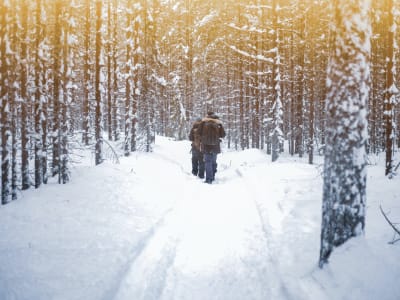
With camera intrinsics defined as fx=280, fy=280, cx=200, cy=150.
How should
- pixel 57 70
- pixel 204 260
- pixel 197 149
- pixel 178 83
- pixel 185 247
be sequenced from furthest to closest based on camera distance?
pixel 178 83
pixel 197 149
pixel 57 70
pixel 185 247
pixel 204 260

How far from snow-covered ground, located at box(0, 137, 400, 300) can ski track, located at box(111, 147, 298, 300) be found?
0.02 m

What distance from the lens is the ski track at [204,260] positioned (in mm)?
3514

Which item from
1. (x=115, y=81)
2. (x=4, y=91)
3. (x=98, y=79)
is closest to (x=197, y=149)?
(x=98, y=79)

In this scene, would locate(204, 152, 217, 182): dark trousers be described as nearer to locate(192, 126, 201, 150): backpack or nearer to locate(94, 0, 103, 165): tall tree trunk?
locate(192, 126, 201, 150): backpack

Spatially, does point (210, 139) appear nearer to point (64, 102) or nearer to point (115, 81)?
point (64, 102)

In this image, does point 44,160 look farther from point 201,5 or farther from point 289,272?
point 201,5

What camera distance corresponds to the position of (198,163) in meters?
12.3

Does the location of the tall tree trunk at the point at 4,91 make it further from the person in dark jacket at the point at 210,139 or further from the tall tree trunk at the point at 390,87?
the tall tree trunk at the point at 390,87

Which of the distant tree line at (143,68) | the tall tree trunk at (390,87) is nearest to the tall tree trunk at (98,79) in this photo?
the distant tree line at (143,68)

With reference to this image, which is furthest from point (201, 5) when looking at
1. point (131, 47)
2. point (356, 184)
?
point (356, 184)

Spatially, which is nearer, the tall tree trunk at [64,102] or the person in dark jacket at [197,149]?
the tall tree trunk at [64,102]

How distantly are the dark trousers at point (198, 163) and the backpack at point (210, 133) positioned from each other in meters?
1.37

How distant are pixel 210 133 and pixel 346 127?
24.7 ft

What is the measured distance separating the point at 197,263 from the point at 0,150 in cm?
771
